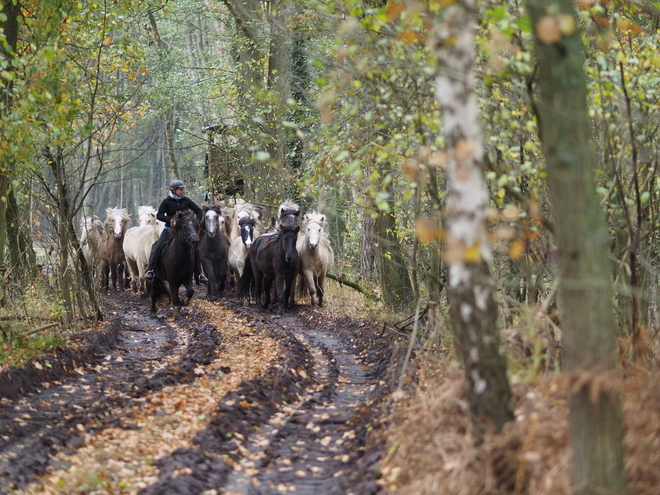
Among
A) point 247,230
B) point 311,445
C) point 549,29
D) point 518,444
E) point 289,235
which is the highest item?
point 549,29

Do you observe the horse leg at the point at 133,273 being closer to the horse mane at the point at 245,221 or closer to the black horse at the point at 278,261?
the horse mane at the point at 245,221

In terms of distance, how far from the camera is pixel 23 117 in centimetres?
1007

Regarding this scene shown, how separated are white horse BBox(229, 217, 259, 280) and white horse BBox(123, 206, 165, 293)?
2.13 m

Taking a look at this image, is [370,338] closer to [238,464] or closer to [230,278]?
[238,464]

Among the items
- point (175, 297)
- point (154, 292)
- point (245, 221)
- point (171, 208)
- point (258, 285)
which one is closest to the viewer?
point (175, 297)

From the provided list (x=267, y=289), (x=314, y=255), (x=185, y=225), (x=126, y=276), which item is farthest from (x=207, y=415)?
(x=126, y=276)

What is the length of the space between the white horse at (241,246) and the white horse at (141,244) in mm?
2127

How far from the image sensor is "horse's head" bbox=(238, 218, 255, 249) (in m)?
22.4

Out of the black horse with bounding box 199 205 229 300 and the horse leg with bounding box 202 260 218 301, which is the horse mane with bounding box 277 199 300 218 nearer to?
the black horse with bounding box 199 205 229 300

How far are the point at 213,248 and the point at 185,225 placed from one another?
5.15m

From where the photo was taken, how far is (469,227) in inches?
184

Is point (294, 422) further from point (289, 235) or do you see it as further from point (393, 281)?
point (289, 235)

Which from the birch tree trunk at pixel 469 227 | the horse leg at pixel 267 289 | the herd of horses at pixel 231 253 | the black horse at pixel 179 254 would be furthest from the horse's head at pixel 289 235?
the birch tree trunk at pixel 469 227

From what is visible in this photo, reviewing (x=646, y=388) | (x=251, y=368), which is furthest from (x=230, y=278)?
(x=646, y=388)
